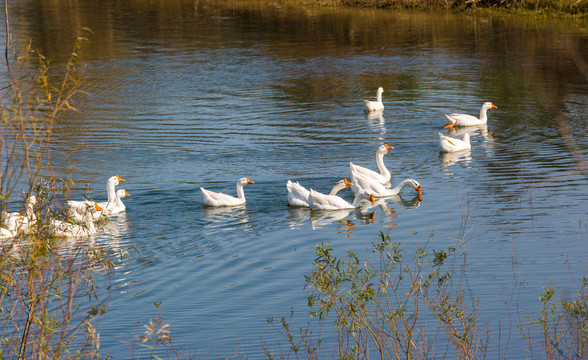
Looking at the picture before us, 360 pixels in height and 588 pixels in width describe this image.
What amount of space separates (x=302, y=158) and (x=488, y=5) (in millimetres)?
33875

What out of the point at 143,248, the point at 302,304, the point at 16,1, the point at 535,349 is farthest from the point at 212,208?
the point at 16,1

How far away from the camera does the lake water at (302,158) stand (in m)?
11.1

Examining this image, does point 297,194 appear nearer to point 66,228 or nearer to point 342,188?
point 342,188

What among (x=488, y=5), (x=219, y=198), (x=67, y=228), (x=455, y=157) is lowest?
(x=455, y=157)

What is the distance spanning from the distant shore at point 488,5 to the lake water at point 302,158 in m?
3.03

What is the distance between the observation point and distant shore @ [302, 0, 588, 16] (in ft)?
145

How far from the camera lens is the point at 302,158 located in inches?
762

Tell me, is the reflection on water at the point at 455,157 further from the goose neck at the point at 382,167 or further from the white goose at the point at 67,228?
the white goose at the point at 67,228

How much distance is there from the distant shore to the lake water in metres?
3.03

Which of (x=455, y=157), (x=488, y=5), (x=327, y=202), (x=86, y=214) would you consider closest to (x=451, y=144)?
(x=455, y=157)

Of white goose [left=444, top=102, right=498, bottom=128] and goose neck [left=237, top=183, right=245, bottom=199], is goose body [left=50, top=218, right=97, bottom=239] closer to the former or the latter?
goose neck [left=237, top=183, right=245, bottom=199]

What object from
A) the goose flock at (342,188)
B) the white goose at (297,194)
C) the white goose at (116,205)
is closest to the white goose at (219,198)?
the goose flock at (342,188)

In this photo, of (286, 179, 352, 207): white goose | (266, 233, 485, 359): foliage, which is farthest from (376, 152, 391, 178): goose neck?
(266, 233, 485, 359): foliage

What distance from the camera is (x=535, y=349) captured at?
9.16 meters
